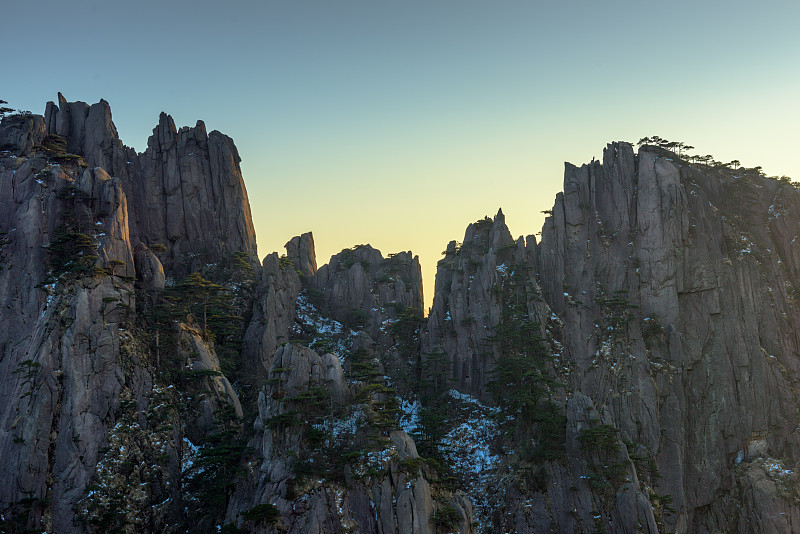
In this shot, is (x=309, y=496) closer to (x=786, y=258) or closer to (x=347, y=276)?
(x=347, y=276)

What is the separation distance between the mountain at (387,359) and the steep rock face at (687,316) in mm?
264

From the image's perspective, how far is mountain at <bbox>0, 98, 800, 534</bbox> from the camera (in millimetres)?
63969

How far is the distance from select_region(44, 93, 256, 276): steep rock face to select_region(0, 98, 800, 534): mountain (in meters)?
0.34

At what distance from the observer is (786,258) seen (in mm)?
89562

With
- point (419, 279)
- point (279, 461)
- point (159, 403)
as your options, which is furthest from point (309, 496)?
point (419, 279)

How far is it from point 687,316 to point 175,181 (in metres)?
72.8

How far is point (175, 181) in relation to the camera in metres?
99.9

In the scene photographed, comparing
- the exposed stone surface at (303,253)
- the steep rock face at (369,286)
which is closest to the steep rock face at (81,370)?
the steep rock face at (369,286)

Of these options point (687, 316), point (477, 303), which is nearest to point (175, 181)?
point (477, 303)

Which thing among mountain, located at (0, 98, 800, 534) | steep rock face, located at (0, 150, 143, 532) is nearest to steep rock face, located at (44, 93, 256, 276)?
mountain, located at (0, 98, 800, 534)

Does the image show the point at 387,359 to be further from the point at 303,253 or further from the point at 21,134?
the point at 21,134

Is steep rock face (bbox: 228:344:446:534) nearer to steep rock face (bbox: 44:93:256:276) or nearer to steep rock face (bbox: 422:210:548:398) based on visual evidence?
steep rock face (bbox: 422:210:548:398)

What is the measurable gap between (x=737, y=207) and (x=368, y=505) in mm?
63483

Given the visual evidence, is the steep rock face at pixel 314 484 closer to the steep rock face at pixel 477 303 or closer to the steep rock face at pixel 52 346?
the steep rock face at pixel 52 346
